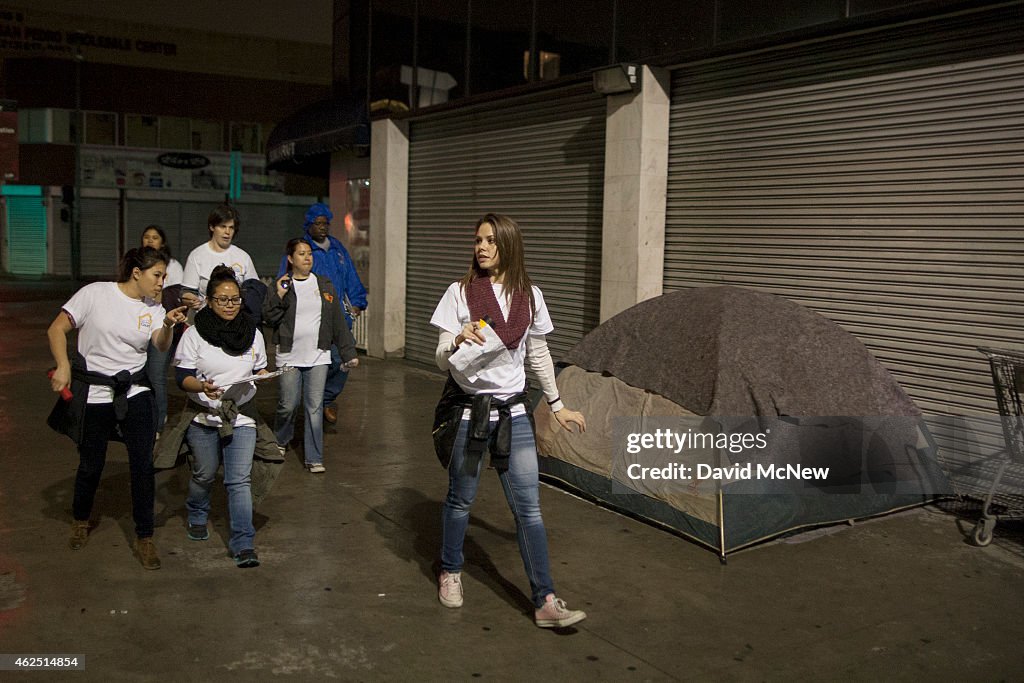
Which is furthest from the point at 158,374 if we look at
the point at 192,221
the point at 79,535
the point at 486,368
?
the point at 192,221

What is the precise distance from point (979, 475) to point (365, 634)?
178 inches

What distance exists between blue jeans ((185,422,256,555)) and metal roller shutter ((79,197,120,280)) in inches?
1487

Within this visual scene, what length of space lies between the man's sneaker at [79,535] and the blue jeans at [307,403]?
6.20 feet

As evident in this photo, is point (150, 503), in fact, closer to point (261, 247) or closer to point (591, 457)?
point (591, 457)

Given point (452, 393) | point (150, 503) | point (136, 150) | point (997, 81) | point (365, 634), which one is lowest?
point (365, 634)

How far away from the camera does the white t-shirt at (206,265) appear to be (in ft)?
24.2

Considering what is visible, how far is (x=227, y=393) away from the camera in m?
5.39

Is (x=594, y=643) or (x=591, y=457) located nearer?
(x=594, y=643)

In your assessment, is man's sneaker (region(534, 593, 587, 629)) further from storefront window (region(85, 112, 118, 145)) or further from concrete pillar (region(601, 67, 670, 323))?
storefront window (region(85, 112, 118, 145))

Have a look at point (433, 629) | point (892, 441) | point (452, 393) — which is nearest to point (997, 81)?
point (892, 441)

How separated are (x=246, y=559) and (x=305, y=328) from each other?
228 cm

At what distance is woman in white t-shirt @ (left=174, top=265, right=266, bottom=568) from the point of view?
5.34 m

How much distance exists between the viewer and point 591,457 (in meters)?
6.78

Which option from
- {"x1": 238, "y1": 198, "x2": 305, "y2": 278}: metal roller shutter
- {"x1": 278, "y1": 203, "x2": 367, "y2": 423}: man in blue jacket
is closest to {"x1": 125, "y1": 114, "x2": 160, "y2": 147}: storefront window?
{"x1": 238, "y1": 198, "x2": 305, "y2": 278}: metal roller shutter
